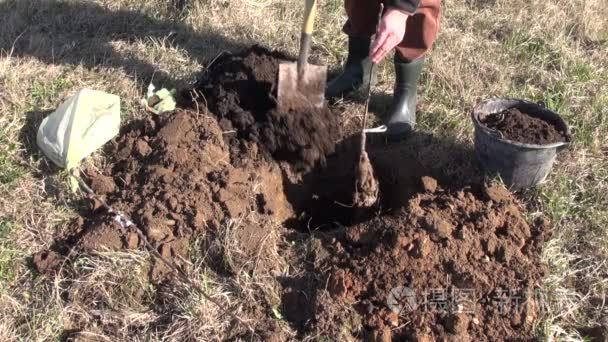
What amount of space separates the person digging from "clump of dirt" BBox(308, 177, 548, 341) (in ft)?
2.03

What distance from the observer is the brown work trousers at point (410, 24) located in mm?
3475

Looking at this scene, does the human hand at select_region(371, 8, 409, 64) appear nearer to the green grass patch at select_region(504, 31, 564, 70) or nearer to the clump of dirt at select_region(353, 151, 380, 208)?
the clump of dirt at select_region(353, 151, 380, 208)

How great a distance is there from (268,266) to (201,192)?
0.52 m

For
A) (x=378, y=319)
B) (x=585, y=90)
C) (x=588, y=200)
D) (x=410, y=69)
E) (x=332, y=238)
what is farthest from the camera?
(x=585, y=90)

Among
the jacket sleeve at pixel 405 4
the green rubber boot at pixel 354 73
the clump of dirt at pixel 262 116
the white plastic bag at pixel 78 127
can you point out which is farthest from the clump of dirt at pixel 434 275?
the white plastic bag at pixel 78 127

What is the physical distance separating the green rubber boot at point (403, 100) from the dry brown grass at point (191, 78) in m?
0.14

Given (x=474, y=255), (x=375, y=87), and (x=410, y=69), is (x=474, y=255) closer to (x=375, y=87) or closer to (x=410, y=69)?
(x=410, y=69)

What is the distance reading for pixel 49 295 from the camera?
2.71 metres

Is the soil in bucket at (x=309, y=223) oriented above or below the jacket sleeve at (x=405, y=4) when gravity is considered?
below

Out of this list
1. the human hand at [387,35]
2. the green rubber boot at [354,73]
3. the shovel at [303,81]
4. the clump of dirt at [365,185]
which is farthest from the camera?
the green rubber boot at [354,73]

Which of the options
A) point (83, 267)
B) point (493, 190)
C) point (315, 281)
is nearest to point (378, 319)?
point (315, 281)

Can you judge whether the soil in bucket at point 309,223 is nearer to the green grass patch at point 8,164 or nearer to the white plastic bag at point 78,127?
the white plastic bag at point 78,127

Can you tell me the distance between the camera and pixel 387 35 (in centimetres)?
276

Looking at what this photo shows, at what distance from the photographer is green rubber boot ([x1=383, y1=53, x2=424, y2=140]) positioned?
11.9ft
